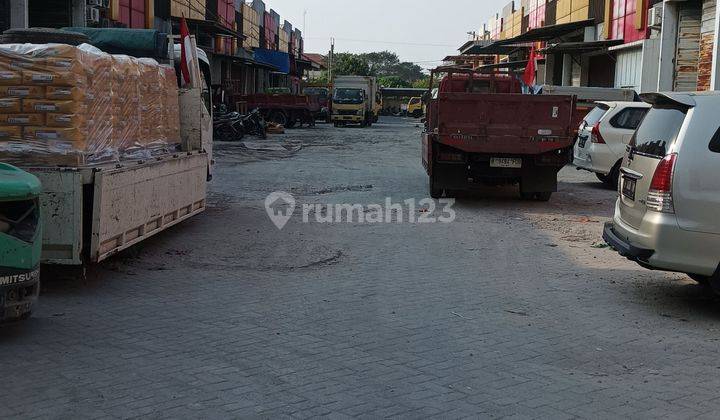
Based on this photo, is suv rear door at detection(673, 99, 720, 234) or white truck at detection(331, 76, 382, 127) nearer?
suv rear door at detection(673, 99, 720, 234)

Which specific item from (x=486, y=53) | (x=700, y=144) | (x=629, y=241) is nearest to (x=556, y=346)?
(x=629, y=241)

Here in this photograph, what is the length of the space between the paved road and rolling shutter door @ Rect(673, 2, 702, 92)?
14.7 metres

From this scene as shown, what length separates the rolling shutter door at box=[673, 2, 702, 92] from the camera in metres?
22.8

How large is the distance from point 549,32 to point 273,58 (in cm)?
2489

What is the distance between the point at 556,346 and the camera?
224 inches

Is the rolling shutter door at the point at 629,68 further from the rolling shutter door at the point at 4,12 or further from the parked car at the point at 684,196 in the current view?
the parked car at the point at 684,196

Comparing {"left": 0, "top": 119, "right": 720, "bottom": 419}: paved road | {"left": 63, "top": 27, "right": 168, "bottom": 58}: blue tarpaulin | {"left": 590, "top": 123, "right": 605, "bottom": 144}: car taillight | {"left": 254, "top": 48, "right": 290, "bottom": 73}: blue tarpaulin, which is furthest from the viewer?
{"left": 254, "top": 48, "right": 290, "bottom": 73}: blue tarpaulin

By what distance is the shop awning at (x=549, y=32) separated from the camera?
3372 centimetres

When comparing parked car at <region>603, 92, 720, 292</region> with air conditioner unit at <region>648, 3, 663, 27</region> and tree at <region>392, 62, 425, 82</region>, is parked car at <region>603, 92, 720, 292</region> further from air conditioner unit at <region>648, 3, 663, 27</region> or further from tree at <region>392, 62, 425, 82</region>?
tree at <region>392, 62, 425, 82</region>

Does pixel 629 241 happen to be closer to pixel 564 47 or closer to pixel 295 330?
pixel 295 330

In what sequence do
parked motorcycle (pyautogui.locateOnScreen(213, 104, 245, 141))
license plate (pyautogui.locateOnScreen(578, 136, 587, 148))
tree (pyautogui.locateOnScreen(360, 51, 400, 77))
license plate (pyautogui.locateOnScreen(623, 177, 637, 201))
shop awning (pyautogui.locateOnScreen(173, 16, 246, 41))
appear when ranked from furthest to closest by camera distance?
tree (pyautogui.locateOnScreen(360, 51, 400, 77))
shop awning (pyautogui.locateOnScreen(173, 16, 246, 41))
parked motorcycle (pyautogui.locateOnScreen(213, 104, 245, 141))
license plate (pyautogui.locateOnScreen(578, 136, 587, 148))
license plate (pyautogui.locateOnScreen(623, 177, 637, 201))

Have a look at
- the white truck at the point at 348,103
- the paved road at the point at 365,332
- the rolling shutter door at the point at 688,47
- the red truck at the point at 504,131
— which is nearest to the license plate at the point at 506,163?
the red truck at the point at 504,131

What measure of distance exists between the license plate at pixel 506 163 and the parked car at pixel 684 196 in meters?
6.41

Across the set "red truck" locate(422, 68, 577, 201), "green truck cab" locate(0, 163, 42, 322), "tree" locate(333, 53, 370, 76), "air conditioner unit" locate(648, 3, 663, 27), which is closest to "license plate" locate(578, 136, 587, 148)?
"red truck" locate(422, 68, 577, 201)
